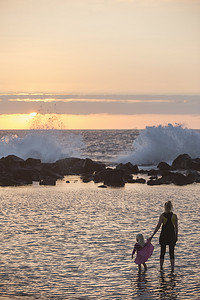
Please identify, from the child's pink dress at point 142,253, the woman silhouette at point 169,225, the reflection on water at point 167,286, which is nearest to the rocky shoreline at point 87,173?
the child's pink dress at point 142,253

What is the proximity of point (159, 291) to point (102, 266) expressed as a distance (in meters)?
2.34

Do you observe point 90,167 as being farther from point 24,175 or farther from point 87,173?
point 24,175

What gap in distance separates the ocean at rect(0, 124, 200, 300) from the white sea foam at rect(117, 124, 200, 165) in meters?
33.4

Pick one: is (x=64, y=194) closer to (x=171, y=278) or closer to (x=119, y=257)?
(x=119, y=257)

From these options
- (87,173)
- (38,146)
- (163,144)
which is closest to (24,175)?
(87,173)

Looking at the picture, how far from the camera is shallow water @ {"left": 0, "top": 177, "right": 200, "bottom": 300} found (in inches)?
429

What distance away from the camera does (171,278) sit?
11.6m

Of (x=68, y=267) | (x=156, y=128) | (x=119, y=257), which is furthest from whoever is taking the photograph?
(x=156, y=128)

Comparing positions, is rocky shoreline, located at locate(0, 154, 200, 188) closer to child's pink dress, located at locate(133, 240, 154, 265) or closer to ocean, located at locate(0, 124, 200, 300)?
ocean, located at locate(0, 124, 200, 300)

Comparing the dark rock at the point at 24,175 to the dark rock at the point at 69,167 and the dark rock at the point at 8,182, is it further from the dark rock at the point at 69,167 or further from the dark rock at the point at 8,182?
the dark rock at the point at 69,167

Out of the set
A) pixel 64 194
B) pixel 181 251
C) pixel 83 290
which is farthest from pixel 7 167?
pixel 83 290

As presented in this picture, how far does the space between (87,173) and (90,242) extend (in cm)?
2947

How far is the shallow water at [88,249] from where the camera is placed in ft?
35.8

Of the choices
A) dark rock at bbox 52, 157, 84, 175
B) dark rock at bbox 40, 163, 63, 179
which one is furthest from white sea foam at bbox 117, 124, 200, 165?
dark rock at bbox 40, 163, 63, 179
